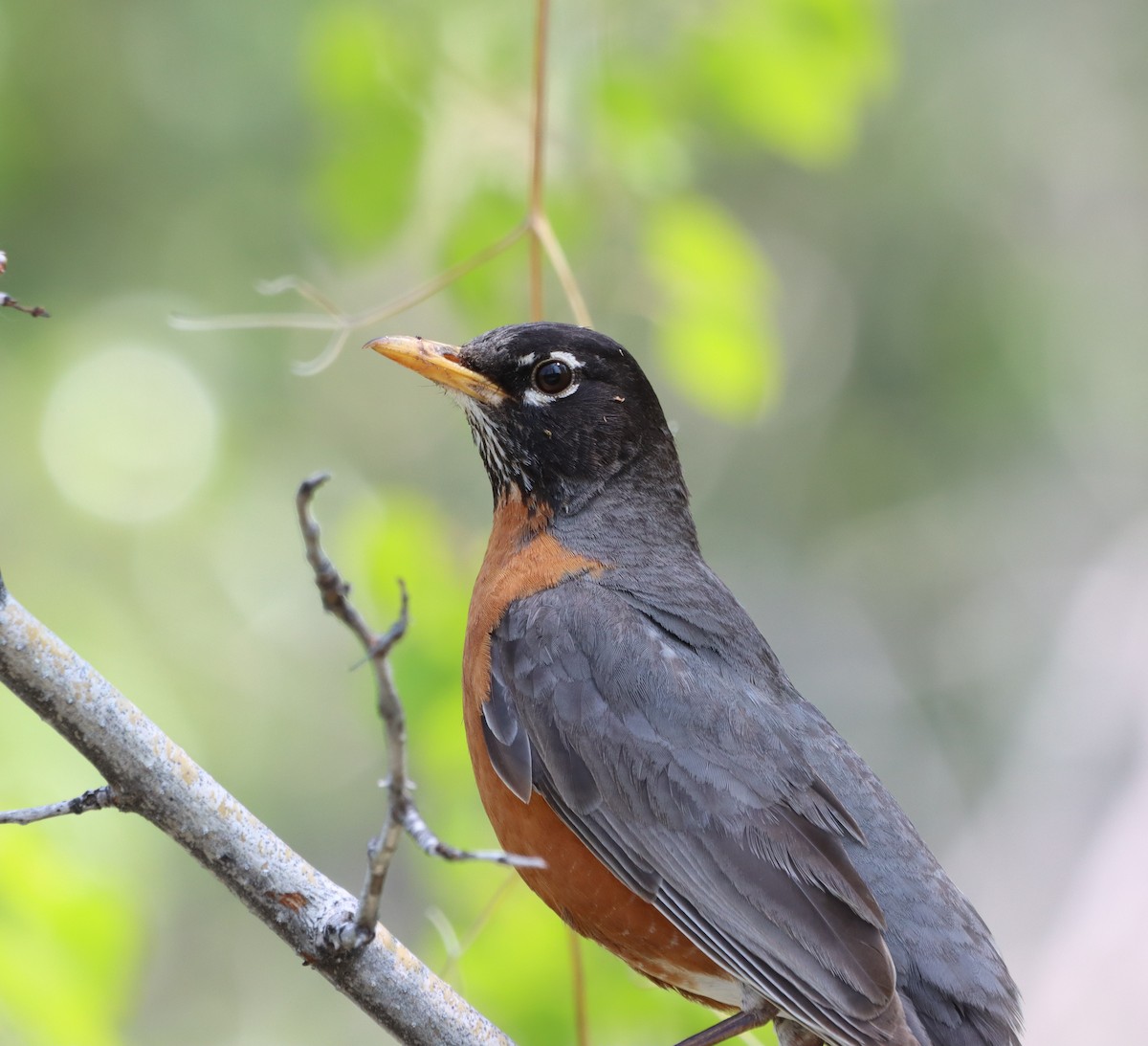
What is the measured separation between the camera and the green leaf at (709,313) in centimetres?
310

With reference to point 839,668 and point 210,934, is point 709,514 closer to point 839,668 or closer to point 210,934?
point 839,668

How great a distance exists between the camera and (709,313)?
123 inches

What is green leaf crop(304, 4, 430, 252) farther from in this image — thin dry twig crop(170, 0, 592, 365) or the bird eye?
the bird eye

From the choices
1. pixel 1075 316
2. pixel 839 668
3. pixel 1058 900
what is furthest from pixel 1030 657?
pixel 1058 900

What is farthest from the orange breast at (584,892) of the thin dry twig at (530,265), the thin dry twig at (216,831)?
the thin dry twig at (530,265)

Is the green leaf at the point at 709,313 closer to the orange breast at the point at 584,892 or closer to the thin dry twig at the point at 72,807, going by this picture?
the orange breast at the point at 584,892

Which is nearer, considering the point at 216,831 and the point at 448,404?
the point at 216,831

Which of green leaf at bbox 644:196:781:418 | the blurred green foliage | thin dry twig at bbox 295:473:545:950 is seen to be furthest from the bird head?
thin dry twig at bbox 295:473:545:950

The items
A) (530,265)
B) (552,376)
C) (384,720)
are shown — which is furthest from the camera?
(552,376)

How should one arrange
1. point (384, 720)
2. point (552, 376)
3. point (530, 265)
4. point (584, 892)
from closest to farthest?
point (384, 720)
point (584, 892)
point (530, 265)
point (552, 376)

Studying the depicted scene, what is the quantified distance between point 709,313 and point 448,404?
3868 mm

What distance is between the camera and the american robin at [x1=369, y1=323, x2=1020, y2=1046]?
2.59 metres

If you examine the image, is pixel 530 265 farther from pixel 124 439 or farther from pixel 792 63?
pixel 124 439

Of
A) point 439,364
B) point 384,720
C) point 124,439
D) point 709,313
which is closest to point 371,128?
point 439,364
